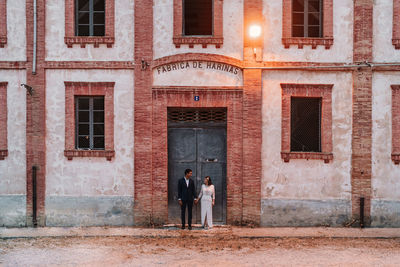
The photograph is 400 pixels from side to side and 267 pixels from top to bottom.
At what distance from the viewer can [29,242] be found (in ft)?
38.2

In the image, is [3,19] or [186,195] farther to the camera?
[3,19]

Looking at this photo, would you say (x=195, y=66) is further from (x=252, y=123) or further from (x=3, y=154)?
(x=3, y=154)

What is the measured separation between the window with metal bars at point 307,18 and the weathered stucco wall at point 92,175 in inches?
199

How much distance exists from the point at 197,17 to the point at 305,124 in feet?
14.5

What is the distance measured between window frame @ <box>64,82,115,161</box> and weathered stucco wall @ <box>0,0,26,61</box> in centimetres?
167

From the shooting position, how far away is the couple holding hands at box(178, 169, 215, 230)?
1330cm

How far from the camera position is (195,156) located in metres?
13.9

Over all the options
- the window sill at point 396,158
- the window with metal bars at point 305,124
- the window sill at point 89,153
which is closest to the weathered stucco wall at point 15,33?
the window sill at point 89,153

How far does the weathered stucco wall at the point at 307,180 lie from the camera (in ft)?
44.8

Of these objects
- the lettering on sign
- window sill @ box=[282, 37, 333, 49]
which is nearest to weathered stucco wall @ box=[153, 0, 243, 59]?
the lettering on sign

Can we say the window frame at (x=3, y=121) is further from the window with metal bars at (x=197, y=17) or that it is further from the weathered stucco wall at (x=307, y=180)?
the weathered stucco wall at (x=307, y=180)

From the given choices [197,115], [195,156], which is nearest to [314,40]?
[197,115]

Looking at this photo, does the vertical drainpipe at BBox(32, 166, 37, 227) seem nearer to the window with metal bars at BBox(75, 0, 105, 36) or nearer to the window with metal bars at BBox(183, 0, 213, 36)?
the window with metal bars at BBox(75, 0, 105, 36)

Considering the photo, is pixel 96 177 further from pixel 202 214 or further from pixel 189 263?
pixel 189 263
